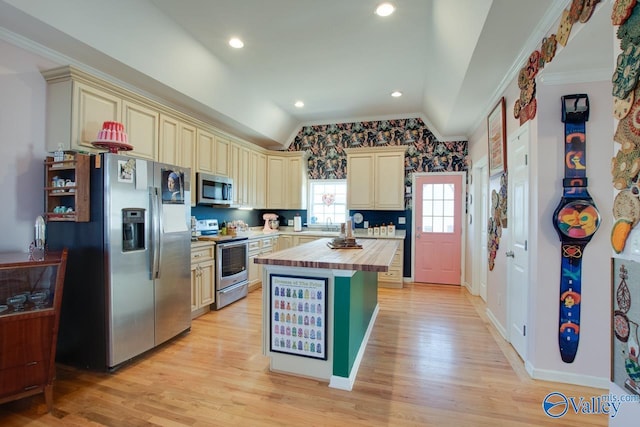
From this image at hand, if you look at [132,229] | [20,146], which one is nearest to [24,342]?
[132,229]

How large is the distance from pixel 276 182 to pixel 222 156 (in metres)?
1.53

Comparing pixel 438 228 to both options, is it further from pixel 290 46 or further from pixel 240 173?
pixel 290 46

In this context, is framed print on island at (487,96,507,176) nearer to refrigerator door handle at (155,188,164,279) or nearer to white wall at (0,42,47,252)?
refrigerator door handle at (155,188,164,279)

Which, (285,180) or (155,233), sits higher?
(285,180)

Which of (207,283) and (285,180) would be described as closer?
(207,283)

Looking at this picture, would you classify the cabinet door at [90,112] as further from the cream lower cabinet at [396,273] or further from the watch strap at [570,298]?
the cream lower cabinet at [396,273]

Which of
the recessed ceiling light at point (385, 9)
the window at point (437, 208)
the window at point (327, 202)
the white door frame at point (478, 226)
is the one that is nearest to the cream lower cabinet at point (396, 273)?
the window at point (437, 208)

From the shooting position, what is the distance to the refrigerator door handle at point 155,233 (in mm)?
2676

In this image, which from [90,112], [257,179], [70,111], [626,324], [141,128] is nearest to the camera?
[626,324]

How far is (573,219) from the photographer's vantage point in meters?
2.15

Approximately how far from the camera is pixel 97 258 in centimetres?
235

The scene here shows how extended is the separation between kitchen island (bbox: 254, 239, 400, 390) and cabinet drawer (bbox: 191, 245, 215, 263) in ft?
4.91

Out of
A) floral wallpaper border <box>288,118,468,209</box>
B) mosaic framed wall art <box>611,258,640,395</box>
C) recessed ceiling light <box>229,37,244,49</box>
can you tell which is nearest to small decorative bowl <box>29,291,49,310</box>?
recessed ceiling light <box>229,37,244,49</box>

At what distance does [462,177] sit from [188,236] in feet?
15.2
